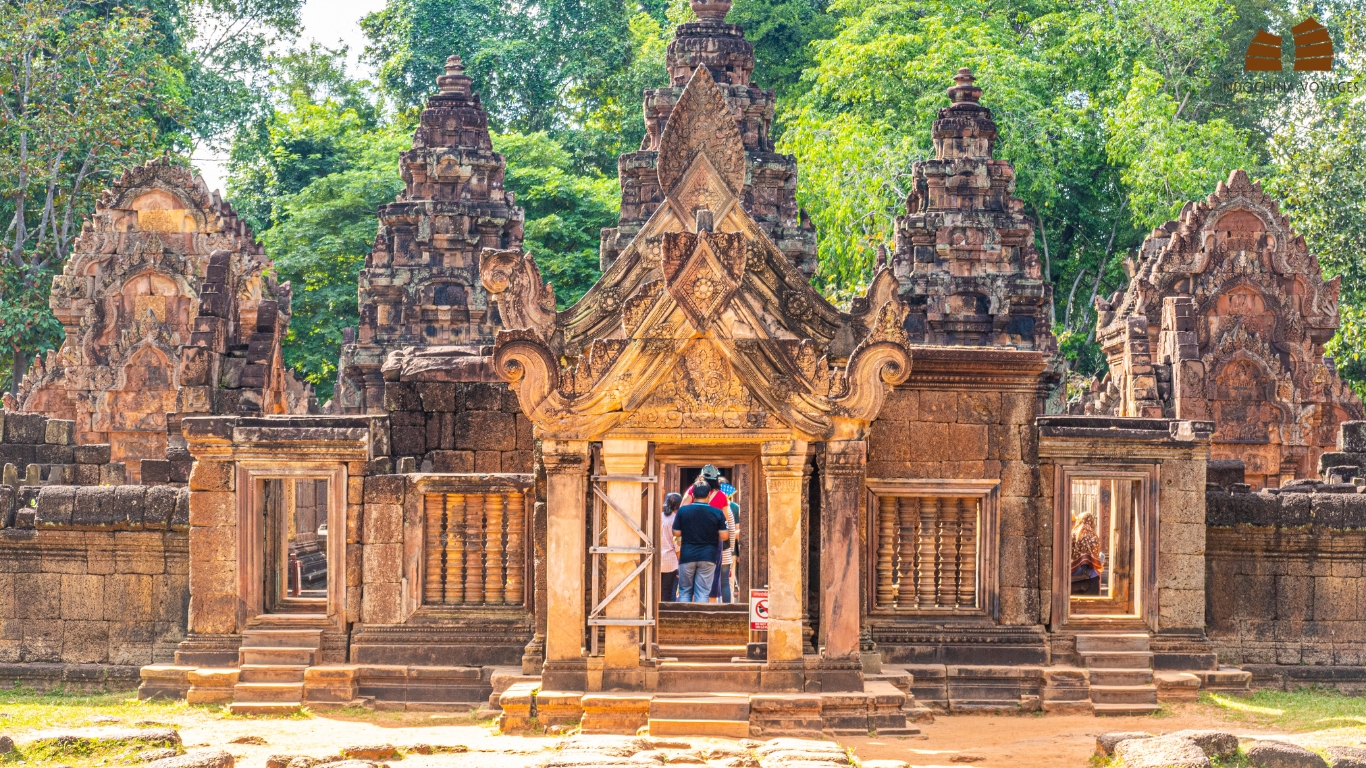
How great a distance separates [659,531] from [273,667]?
11.0ft

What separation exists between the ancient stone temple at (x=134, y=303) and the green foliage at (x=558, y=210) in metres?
10.3

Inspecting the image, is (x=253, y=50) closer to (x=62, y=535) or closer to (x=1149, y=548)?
(x=62, y=535)

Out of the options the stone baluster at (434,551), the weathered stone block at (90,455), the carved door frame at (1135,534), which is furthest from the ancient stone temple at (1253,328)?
the weathered stone block at (90,455)

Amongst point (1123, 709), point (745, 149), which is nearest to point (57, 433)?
point (745, 149)

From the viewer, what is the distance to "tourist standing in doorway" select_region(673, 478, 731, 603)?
14055mm

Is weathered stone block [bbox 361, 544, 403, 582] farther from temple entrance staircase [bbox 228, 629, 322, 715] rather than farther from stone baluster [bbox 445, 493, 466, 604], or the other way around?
temple entrance staircase [bbox 228, 629, 322, 715]

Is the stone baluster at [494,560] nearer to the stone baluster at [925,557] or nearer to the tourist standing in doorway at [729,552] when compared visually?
the tourist standing in doorway at [729,552]

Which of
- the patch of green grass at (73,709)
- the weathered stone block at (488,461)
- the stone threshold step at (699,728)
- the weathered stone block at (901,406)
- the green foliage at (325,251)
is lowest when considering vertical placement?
the patch of green grass at (73,709)

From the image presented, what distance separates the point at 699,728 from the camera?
10.9 meters

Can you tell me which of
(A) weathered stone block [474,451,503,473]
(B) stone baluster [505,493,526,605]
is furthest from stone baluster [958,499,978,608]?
(A) weathered stone block [474,451,503,473]

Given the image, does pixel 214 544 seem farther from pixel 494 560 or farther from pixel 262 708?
pixel 494 560

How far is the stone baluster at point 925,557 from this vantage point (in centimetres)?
1284

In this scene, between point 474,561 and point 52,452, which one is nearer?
point 474,561

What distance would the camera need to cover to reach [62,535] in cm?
1391
